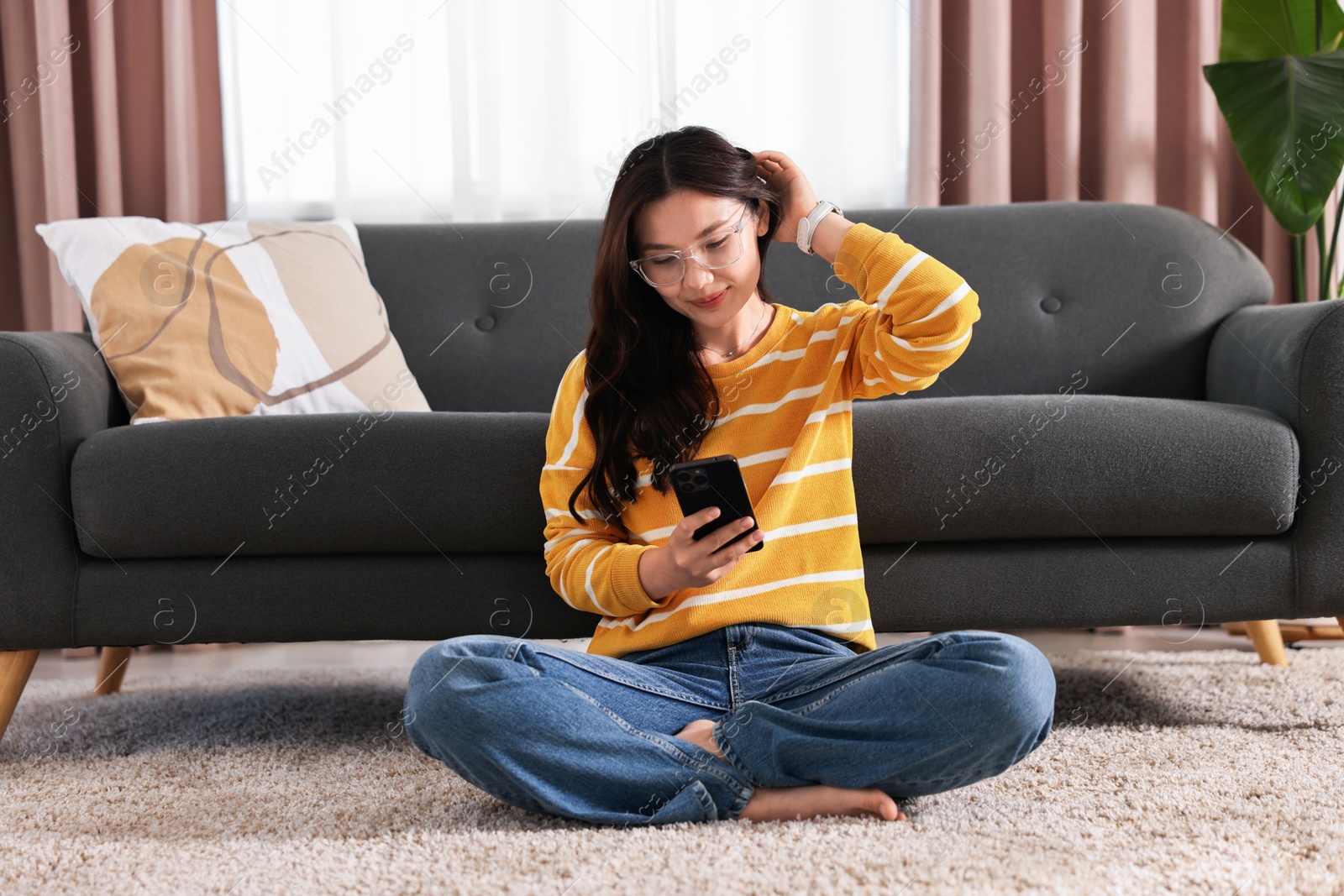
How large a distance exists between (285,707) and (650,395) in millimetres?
825

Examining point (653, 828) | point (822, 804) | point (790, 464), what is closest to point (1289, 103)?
point (790, 464)

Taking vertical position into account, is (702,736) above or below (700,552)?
below

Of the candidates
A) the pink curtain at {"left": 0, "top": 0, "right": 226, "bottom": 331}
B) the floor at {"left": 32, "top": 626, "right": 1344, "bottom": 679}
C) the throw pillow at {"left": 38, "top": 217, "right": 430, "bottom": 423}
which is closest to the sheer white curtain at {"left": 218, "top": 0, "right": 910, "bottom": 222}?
the pink curtain at {"left": 0, "top": 0, "right": 226, "bottom": 331}

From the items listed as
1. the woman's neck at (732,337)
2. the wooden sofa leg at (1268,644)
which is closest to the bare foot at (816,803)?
the woman's neck at (732,337)

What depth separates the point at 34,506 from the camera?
120cm

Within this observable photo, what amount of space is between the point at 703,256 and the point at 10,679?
100cm

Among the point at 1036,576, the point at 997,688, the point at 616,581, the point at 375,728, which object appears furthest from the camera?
the point at 375,728

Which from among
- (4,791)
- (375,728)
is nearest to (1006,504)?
(375,728)

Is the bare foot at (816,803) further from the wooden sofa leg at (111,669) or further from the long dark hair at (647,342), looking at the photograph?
the wooden sofa leg at (111,669)

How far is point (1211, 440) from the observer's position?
1166mm

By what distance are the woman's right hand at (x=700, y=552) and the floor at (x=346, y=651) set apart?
36.3 inches

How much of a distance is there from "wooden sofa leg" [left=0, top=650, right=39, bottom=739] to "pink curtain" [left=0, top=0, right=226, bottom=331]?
110 centimetres

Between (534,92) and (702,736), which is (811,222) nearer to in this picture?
(702,736)

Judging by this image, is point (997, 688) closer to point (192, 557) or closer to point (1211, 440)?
point (1211, 440)
